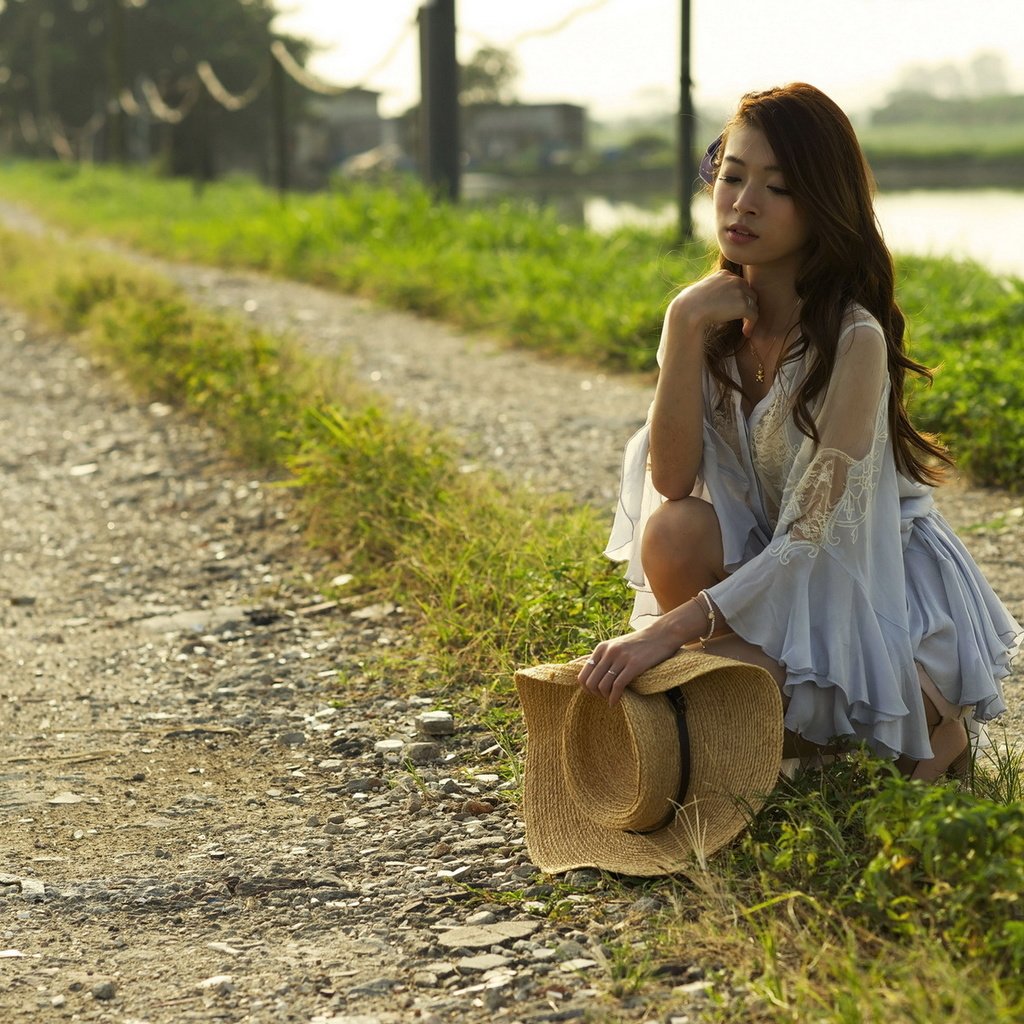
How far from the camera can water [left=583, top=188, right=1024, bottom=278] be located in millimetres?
8031

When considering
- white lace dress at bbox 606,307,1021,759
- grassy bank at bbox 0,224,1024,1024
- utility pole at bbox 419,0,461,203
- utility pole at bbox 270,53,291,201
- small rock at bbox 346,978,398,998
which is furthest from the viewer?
utility pole at bbox 270,53,291,201

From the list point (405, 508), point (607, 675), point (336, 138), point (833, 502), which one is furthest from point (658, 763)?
point (336, 138)

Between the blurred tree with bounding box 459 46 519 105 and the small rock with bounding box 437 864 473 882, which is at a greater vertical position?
the blurred tree with bounding box 459 46 519 105

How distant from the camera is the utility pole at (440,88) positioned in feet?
35.3

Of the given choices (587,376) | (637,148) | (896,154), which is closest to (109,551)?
(587,376)

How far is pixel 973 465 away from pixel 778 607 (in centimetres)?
263

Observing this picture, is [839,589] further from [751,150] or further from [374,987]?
[374,987]

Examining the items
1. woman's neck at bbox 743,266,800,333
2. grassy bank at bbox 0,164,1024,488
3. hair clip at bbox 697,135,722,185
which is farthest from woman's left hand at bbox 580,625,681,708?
grassy bank at bbox 0,164,1024,488

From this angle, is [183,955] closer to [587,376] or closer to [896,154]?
[587,376]

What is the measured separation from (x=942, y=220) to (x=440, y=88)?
3.80 m

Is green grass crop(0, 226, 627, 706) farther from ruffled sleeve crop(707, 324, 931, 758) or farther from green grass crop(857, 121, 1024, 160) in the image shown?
green grass crop(857, 121, 1024, 160)

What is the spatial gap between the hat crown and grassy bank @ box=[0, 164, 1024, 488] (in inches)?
62.3

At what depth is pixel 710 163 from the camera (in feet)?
8.93

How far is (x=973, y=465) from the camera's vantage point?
191 inches
